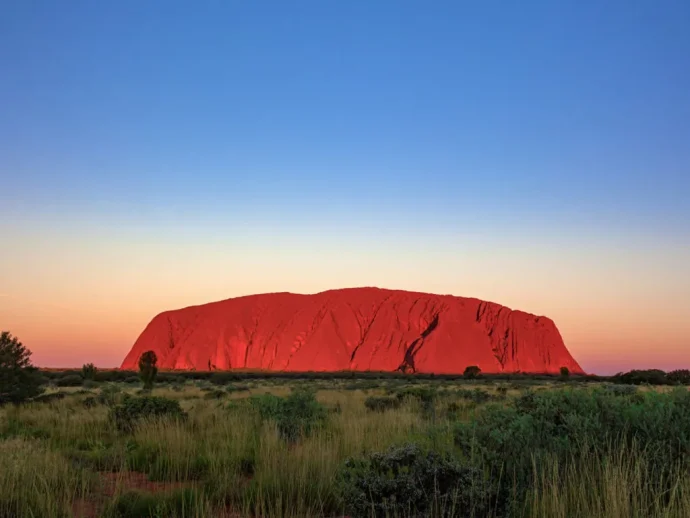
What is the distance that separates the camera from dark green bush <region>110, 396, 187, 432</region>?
13.0 meters

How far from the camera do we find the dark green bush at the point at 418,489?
4.93m

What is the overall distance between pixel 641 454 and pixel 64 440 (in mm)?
10029

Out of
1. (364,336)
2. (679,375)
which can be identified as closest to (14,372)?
(679,375)

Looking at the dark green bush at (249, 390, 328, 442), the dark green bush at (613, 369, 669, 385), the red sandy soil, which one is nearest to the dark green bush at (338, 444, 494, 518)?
the red sandy soil

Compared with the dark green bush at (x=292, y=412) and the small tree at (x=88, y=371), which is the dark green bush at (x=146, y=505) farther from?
the small tree at (x=88, y=371)

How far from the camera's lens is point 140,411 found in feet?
44.4

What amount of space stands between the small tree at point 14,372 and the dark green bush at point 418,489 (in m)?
16.9

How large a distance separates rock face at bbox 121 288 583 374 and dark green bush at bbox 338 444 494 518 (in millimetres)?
84487

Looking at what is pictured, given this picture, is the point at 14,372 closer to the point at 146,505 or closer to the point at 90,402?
the point at 90,402

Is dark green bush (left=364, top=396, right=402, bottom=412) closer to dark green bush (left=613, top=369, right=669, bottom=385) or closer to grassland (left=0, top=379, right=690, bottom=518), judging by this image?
grassland (left=0, top=379, right=690, bottom=518)

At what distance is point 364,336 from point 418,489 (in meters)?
95.2

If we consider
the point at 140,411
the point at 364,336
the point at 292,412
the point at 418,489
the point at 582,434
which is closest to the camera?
the point at 418,489

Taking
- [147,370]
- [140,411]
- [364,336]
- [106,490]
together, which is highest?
[364,336]

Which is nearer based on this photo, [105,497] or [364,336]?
[105,497]
